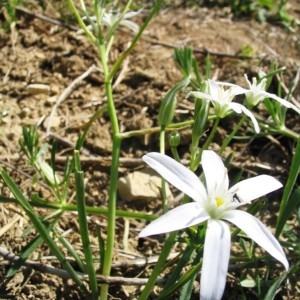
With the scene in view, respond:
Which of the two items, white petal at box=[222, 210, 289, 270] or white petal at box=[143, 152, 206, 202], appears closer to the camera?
white petal at box=[222, 210, 289, 270]

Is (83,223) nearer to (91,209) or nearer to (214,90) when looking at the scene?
(91,209)

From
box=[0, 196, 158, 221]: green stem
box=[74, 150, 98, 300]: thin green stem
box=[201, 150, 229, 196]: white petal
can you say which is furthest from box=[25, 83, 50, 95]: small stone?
box=[201, 150, 229, 196]: white petal

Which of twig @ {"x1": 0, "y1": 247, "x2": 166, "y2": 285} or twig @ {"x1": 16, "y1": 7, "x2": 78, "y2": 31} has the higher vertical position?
twig @ {"x1": 16, "y1": 7, "x2": 78, "y2": 31}

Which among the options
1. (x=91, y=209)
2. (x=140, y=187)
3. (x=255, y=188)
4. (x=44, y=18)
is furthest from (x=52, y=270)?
(x=44, y=18)

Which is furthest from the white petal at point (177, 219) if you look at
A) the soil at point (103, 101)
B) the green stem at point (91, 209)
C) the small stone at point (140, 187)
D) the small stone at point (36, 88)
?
the small stone at point (36, 88)

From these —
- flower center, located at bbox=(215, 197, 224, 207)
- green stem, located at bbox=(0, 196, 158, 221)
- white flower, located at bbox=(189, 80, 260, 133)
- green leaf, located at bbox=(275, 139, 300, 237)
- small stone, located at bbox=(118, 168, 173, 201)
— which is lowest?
small stone, located at bbox=(118, 168, 173, 201)

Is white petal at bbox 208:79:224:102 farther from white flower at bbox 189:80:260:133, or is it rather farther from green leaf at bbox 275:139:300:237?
green leaf at bbox 275:139:300:237
